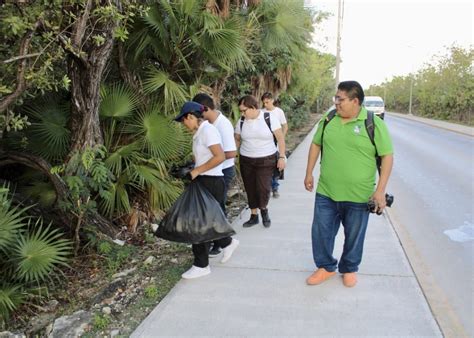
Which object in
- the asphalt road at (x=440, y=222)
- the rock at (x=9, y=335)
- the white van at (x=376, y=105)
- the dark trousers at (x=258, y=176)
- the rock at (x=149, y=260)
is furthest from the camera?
the white van at (x=376, y=105)

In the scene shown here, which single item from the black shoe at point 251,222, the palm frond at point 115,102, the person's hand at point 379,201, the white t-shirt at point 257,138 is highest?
the palm frond at point 115,102

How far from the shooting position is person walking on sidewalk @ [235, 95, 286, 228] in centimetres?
506

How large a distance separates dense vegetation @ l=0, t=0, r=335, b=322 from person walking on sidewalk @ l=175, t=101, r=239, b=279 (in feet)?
3.19

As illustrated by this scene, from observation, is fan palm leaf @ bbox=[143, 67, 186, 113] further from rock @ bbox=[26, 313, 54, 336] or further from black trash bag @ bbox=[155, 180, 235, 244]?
rock @ bbox=[26, 313, 54, 336]

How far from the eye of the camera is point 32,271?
342cm

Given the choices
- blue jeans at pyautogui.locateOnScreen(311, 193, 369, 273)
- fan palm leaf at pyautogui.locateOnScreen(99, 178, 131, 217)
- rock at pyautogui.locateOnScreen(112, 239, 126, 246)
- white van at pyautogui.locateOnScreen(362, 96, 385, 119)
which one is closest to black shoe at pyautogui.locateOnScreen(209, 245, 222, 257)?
rock at pyautogui.locateOnScreen(112, 239, 126, 246)

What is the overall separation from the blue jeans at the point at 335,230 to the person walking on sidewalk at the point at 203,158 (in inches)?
36.9

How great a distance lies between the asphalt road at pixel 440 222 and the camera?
12.5 ft

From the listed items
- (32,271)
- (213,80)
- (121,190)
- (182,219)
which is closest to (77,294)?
(32,271)

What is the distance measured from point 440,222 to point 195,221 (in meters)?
3.99

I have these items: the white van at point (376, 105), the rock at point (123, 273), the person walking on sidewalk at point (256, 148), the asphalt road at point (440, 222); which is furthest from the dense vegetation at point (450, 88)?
the rock at point (123, 273)

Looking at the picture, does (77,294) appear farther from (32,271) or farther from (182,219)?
(182,219)

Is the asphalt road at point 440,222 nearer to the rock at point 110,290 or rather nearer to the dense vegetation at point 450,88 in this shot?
the rock at point 110,290

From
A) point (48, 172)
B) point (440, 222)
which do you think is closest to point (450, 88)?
point (440, 222)
